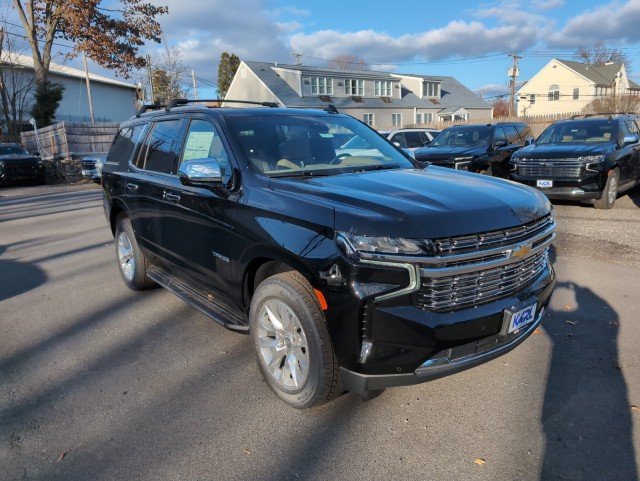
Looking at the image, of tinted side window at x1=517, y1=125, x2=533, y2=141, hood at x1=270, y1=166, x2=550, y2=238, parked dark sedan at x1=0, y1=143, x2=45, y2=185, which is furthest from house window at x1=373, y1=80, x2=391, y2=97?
hood at x1=270, y1=166, x2=550, y2=238

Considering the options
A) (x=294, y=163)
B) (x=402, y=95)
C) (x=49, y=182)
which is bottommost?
(x=49, y=182)

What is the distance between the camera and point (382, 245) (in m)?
2.59

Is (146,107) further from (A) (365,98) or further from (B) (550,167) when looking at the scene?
(A) (365,98)

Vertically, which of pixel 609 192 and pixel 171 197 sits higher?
pixel 171 197

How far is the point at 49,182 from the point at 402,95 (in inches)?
1402

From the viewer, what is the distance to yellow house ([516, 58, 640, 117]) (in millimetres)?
56281

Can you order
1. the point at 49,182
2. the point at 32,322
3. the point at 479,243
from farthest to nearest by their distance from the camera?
the point at 49,182 < the point at 32,322 < the point at 479,243

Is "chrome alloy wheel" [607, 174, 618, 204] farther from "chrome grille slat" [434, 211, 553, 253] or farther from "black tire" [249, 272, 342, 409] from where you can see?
"black tire" [249, 272, 342, 409]

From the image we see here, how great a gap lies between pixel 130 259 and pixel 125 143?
4.32ft

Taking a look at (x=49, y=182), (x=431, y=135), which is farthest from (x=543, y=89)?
(x=49, y=182)

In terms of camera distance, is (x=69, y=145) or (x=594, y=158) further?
(x=69, y=145)

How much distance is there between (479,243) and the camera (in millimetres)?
2713

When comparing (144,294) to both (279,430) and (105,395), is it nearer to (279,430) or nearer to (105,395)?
(105,395)

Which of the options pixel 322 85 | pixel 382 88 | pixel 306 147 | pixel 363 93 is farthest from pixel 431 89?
pixel 306 147
